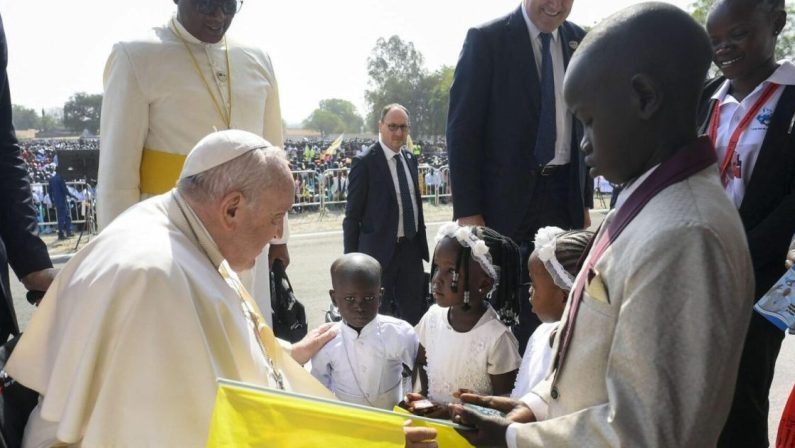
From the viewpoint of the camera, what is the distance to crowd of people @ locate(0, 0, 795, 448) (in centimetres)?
139

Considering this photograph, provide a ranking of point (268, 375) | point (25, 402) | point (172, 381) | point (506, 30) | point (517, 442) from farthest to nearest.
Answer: point (506, 30) < point (268, 375) < point (25, 402) < point (172, 381) < point (517, 442)

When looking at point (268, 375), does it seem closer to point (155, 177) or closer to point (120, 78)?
point (155, 177)

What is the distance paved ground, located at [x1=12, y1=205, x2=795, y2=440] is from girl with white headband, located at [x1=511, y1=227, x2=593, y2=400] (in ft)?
6.28

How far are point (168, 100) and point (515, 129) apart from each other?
6.15ft

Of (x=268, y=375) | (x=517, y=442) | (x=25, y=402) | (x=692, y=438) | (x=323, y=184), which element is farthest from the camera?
(x=323, y=184)

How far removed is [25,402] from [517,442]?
1.68m

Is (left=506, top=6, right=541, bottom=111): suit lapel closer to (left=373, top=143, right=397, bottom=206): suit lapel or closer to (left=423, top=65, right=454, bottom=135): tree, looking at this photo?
(left=373, top=143, right=397, bottom=206): suit lapel

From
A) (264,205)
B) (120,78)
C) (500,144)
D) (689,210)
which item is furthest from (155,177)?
(689,210)

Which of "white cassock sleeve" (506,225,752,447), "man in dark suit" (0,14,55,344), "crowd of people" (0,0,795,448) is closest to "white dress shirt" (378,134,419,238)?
"crowd of people" (0,0,795,448)

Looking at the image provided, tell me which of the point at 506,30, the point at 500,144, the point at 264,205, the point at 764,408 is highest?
the point at 506,30

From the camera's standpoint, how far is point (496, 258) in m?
3.64

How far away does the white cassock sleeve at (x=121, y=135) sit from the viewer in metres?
3.57

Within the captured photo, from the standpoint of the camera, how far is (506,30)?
3.82m

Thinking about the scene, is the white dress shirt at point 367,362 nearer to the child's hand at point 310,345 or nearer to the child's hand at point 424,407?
the child's hand at point 310,345
